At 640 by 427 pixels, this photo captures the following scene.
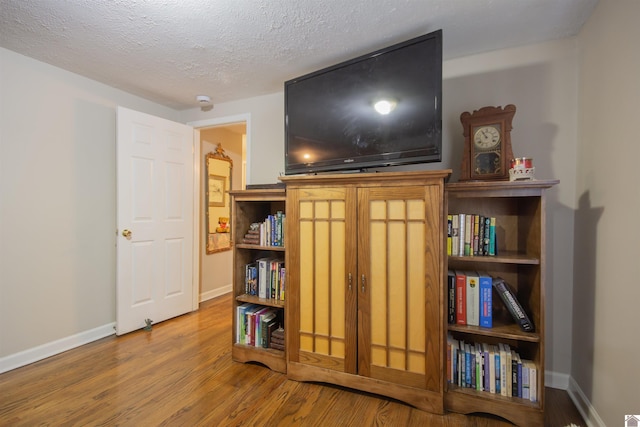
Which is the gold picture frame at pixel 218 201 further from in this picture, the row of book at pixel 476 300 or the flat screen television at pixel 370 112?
the row of book at pixel 476 300

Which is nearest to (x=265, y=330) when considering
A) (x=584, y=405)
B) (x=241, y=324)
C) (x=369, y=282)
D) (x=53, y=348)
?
(x=241, y=324)

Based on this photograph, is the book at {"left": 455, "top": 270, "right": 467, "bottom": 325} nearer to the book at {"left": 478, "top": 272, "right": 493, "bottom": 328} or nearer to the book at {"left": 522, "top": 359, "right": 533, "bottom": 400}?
the book at {"left": 478, "top": 272, "right": 493, "bottom": 328}

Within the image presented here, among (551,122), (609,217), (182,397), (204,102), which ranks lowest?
(182,397)

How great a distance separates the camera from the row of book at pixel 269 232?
2.20m

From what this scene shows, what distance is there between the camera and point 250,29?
1.81 m

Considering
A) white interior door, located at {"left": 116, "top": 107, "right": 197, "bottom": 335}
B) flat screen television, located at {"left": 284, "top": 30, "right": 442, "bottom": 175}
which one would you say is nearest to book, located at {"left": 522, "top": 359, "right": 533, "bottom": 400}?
flat screen television, located at {"left": 284, "top": 30, "right": 442, "bottom": 175}

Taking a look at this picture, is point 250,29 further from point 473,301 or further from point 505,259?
point 473,301

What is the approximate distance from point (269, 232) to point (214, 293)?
211 centimetres

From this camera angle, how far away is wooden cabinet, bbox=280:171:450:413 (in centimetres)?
163

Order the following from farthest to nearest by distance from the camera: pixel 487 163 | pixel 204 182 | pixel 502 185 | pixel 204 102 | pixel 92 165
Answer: pixel 204 182 < pixel 204 102 < pixel 92 165 < pixel 487 163 < pixel 502 185

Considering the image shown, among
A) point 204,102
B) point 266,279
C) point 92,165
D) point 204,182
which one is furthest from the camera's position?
point 204,182

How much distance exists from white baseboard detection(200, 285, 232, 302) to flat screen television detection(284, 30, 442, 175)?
91.6 inches

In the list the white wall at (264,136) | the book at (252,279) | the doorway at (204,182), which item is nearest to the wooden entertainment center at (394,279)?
the book at (252,279)

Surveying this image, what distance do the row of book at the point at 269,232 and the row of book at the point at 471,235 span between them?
1189 mm
